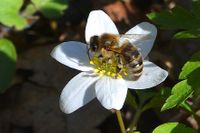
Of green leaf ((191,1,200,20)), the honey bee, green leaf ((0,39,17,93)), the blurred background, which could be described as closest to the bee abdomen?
the honey bee

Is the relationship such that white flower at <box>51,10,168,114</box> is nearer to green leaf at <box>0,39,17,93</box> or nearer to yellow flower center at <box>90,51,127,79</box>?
yellow flower center at <box>90,51,127,79</box>

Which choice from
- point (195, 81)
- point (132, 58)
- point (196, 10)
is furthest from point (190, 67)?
point (196, 10)

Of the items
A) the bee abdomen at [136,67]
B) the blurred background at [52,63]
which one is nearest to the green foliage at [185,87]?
the bee abdomen at [136,67]

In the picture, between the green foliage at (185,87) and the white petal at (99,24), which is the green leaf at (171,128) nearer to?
the green foliage at (185,87)

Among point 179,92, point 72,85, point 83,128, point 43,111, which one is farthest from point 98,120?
point 179,92

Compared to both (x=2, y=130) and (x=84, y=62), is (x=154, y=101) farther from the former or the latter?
(x=2, y=130)

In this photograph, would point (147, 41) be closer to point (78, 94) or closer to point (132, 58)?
point (132, 58)
